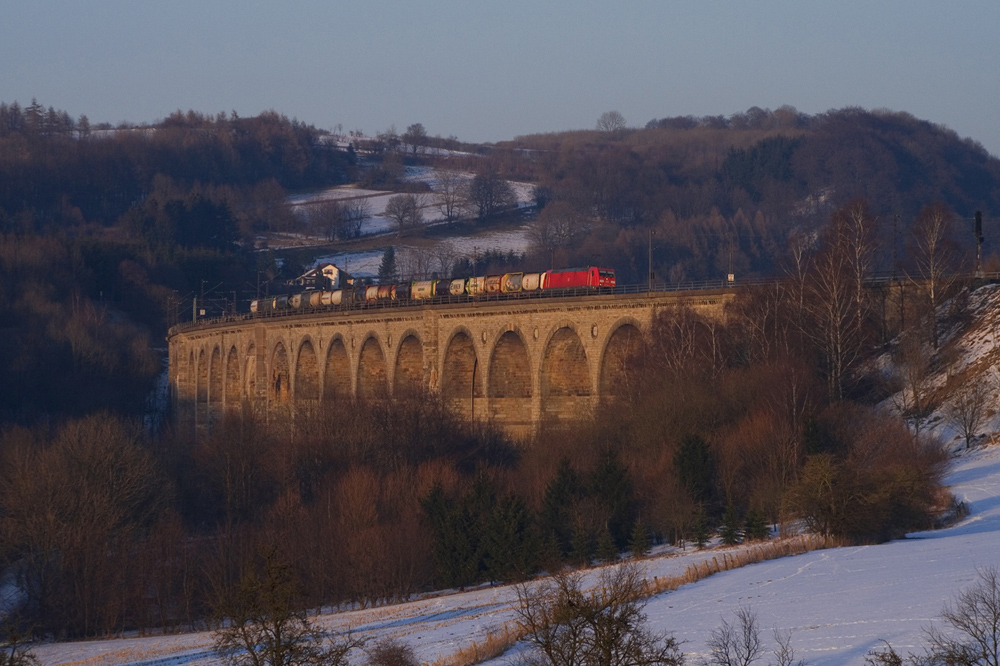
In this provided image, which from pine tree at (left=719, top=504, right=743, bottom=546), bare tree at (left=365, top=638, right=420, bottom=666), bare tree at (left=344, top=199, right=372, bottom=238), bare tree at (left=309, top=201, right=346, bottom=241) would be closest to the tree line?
pine tree at (left=719, top=504, right=743, bottom=546)

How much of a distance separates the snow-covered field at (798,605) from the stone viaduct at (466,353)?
2064 cm

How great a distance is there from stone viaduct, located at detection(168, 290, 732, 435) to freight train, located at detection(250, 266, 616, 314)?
262 centimetres

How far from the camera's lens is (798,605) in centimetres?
2375

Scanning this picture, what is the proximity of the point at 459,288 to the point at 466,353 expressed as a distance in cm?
732

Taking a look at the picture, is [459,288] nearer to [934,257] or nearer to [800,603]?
[934,257]

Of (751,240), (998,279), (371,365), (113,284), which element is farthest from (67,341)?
(751,240)

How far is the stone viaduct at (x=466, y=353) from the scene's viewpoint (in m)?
55.4

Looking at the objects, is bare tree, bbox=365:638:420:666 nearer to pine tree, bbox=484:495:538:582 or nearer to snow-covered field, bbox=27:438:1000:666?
snow-covered field, bbox=27:438:1000:666

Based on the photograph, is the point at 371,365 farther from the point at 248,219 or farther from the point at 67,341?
the point at 248,219

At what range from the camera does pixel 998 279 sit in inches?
1908

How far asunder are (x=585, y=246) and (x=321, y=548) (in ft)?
407

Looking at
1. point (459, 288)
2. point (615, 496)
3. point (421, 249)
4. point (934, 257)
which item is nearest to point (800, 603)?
point (615, 496)

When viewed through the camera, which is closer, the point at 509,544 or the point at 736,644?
the point at 736,644

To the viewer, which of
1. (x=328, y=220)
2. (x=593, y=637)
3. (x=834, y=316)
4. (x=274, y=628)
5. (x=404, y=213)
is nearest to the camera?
(x=593, y=637)
